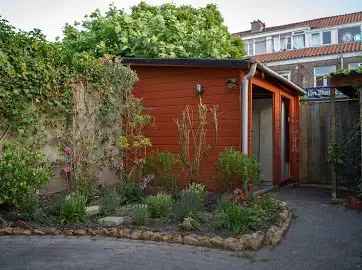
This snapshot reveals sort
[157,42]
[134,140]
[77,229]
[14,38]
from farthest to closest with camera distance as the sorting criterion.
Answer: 1. [157,42]
2. [134,140]
3. [14,38]
4. [77,229]

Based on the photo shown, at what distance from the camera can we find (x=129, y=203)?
745 centimetres

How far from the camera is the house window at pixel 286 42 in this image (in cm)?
3095

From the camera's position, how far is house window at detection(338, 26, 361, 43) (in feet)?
94.1

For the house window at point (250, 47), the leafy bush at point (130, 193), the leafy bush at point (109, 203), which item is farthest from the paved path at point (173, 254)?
the house window at point (250, 47)

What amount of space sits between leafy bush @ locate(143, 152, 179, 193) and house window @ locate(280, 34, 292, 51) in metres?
24.9

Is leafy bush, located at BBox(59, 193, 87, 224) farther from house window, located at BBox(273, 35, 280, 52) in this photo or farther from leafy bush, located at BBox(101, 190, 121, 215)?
house window, located at BBox(273, 35, 280, 52)

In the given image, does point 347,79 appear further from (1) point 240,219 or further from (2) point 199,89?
(1) point 240,219

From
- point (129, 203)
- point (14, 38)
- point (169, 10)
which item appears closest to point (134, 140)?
point (129, 203)

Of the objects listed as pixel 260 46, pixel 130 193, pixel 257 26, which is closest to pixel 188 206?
pixel 130 193

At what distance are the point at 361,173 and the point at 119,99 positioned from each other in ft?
16.9

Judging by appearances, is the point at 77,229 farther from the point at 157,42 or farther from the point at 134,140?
the point at 157,42

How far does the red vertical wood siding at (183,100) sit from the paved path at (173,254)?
122 inches

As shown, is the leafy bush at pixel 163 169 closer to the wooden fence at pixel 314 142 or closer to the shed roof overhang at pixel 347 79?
the shed roof overhang at pixel 347 79

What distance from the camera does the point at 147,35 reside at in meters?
16.7
